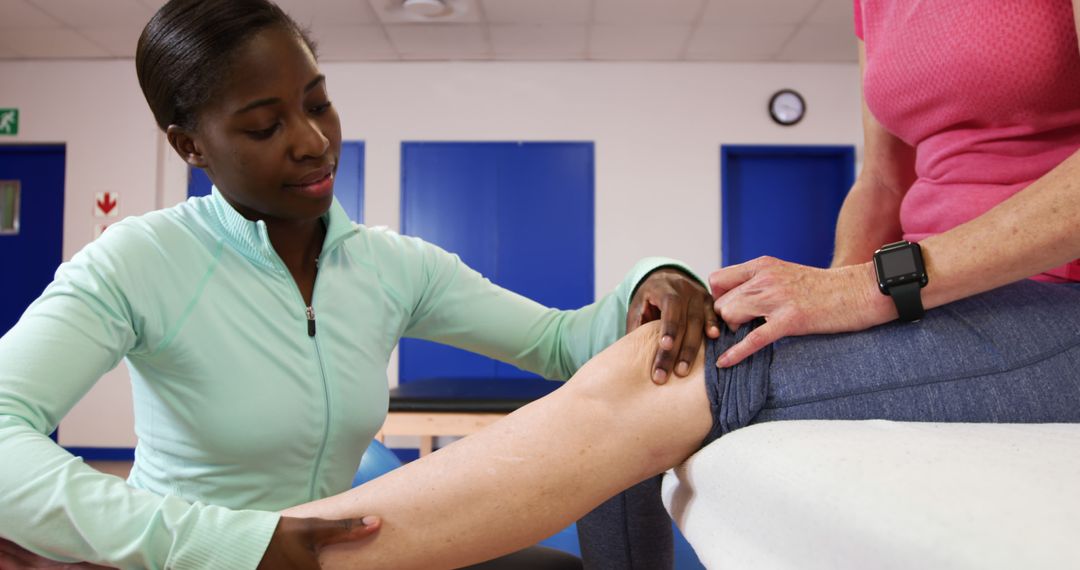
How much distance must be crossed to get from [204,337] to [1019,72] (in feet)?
3.48

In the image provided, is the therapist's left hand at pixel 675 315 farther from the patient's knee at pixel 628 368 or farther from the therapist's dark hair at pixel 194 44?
the therapist's dark hair at pixel 194 44

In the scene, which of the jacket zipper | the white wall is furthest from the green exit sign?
the jacket zipper

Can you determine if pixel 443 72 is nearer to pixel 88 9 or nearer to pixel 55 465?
pixel 88 9

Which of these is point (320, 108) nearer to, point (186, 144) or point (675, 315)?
point (186, 144)

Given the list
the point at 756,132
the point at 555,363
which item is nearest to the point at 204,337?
the point at 555,363

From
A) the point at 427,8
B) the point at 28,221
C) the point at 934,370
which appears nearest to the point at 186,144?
the point at 934,370

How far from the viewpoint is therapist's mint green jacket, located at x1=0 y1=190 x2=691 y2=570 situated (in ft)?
2.17

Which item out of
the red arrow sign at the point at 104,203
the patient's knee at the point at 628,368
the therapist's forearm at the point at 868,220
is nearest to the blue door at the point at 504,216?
the red arrow sign at the point at 104,203

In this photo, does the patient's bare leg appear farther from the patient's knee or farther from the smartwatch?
the smartwatch

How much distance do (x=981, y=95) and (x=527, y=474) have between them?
0.71 metres

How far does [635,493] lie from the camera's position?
3.29 ft

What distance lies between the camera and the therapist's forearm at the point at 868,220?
1289 mm

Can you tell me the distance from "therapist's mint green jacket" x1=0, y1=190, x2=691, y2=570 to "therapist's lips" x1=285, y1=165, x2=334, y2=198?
0.24ft

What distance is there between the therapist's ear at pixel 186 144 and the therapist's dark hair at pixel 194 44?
0.03 metres
